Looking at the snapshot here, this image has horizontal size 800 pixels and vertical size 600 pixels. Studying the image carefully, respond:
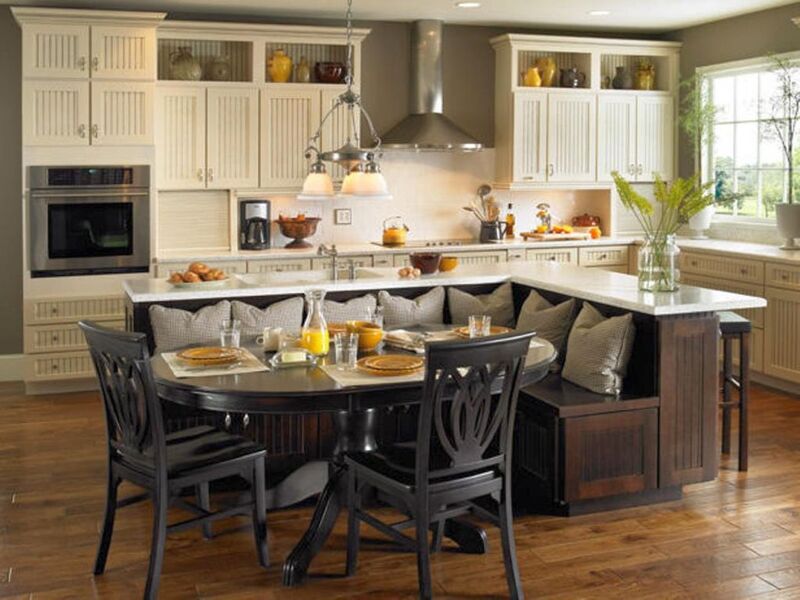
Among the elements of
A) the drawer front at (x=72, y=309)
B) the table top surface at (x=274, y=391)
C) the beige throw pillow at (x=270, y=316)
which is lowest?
the table top surface at (x=274, y=391)

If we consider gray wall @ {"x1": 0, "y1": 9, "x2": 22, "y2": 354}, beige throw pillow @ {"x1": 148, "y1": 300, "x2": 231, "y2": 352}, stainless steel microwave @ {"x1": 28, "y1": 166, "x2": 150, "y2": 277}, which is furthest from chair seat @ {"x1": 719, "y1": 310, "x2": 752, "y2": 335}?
gray wall @ {"x1": 0, "y1": 9, "x2": 22, "y2": 354}

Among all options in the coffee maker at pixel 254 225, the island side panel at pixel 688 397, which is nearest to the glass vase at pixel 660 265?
the island side panel at pixel 688 397

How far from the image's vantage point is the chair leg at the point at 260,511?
11.5 ft

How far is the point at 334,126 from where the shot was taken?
7188mm

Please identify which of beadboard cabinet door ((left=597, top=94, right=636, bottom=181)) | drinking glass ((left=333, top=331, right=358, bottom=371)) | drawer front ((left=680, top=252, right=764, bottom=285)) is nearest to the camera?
drinking glass ((left=333, top=331, right=358, bottom=371))

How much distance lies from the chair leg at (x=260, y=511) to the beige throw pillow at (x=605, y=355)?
1510 millimetres

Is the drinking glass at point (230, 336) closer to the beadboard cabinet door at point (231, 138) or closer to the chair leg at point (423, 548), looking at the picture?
the chair leg at point (423, 548)

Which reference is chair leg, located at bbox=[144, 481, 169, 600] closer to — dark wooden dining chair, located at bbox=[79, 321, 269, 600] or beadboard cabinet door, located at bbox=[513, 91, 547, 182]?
dark wooden dining chair, located at bbox=[79, 321, 269, 600]

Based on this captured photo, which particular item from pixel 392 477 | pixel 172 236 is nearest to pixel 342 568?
pixel 392 477

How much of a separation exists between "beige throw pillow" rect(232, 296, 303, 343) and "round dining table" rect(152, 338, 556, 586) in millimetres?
600

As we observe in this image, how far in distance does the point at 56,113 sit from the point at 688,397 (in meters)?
4.27

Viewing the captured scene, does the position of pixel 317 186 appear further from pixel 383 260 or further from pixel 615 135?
pixel 615 135

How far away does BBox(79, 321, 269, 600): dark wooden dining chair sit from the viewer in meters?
3.19

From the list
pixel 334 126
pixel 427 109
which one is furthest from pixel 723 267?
pixel 334 126
